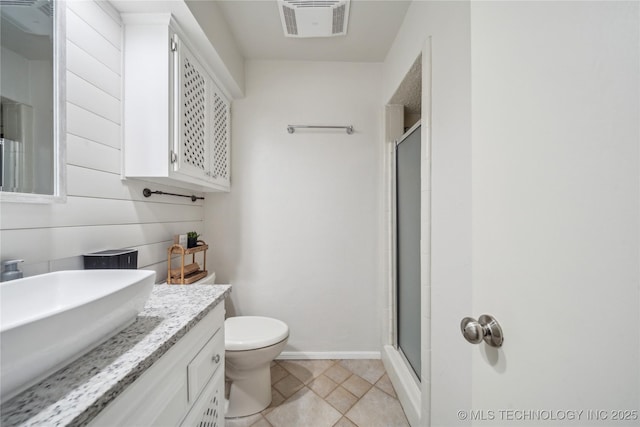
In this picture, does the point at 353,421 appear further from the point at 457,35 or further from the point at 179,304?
the point at 457,35

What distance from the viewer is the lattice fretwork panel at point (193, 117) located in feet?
4.23

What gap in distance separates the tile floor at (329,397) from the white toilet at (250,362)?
0.07 metres

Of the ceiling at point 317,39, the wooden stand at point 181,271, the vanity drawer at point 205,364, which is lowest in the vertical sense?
the vanity drawer at point 205,364

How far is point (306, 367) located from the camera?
1.91 meters

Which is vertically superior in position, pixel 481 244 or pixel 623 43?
pixel 623 43

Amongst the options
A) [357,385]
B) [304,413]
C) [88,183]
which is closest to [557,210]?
[88,183]

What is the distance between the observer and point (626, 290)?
1.00ft

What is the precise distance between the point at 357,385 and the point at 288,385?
478 millimetres

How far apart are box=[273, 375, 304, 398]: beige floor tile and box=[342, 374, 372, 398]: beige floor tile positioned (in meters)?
0.32

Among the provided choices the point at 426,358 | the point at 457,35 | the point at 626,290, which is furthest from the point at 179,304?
the point at 457,35

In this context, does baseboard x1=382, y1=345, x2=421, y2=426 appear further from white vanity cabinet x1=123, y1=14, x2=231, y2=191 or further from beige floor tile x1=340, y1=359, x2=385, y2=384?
white vanity cabinet x1=123, y1=14, x2=231, y2=191

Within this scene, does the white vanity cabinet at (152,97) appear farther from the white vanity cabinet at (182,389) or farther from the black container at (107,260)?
the white vanity cabinet at (182,389)

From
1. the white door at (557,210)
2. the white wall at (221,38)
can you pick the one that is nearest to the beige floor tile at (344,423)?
the white door at (557,210)

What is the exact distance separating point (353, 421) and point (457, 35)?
197 centimetres
